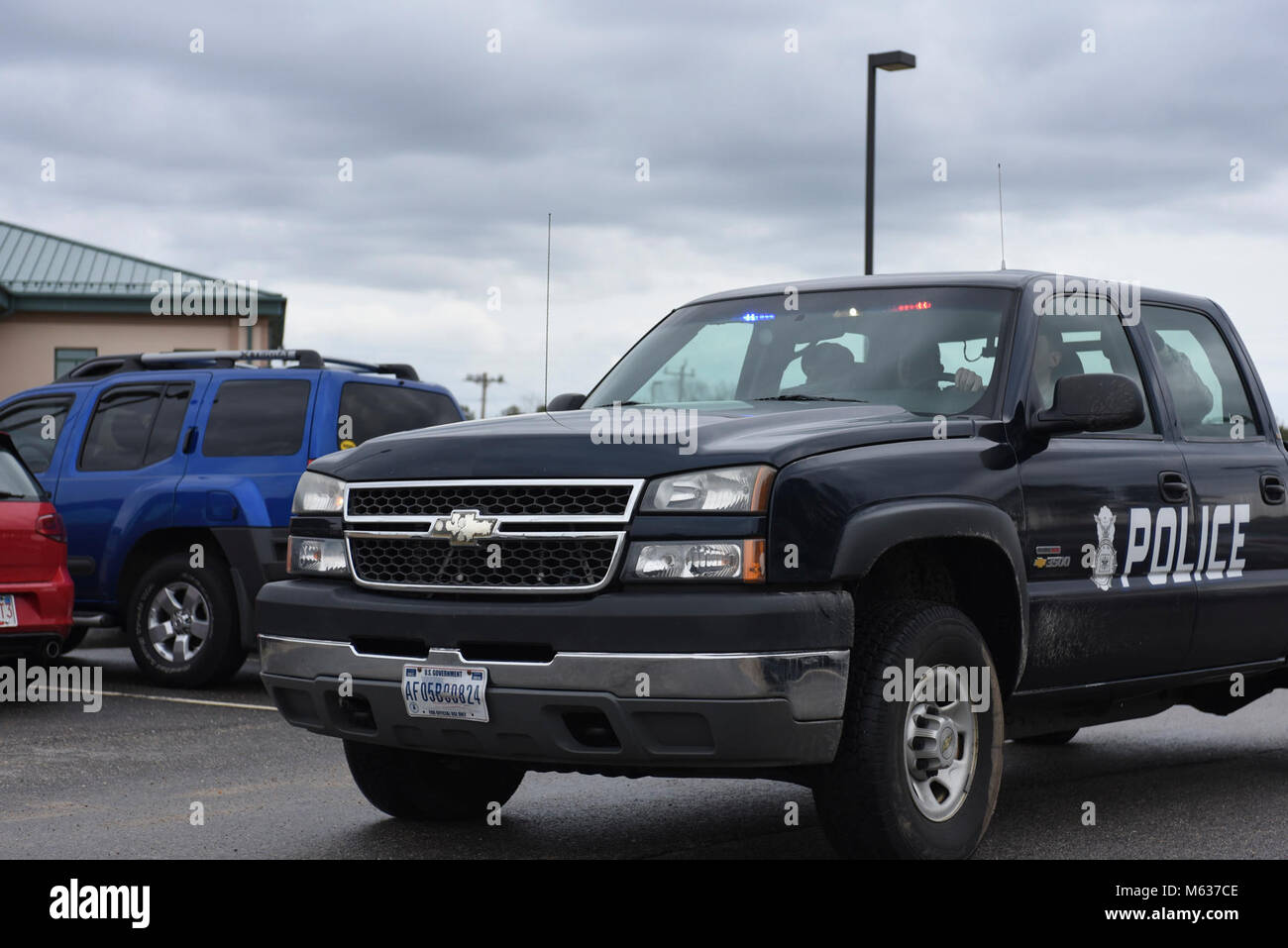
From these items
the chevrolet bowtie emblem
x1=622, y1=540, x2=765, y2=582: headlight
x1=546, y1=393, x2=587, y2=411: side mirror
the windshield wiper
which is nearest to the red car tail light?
x1=546, y1=393, x2=587, y2=411: side mirror

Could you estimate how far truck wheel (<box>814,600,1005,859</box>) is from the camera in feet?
16.1

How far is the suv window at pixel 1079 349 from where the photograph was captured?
6105 mm

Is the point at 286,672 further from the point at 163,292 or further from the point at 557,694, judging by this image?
the point at 163,292

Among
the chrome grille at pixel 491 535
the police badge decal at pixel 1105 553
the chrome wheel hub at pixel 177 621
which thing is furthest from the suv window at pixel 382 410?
the police badge decal at pixel 1105 553

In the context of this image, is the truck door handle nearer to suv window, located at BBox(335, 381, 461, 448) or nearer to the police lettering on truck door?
the police lettering on truck door

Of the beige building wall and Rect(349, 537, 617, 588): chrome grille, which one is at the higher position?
the beige building wall

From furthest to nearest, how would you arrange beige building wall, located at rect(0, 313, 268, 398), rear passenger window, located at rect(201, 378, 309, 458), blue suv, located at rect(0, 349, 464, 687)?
1. beige building wall, located at rect(0, 313, 268, 398)
2. rear passenger window, located at rect(201, 378, 309, 458)
3. blue suv, located at rect(0, 349, 464, 687)

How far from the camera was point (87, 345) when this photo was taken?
2998 centimetres

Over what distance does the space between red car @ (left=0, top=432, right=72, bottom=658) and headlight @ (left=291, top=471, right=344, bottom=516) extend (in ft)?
14.4

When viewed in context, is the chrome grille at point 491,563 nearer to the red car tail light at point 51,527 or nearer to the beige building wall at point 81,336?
the red car tail light at point 51,527

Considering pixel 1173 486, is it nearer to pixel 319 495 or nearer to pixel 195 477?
pixel 319 495

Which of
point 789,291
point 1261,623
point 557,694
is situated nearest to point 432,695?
point 557,694

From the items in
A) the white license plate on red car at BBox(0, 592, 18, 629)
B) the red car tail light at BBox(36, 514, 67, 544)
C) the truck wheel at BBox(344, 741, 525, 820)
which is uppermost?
the red car tail light at BBox(36, 514, 67, 544)
